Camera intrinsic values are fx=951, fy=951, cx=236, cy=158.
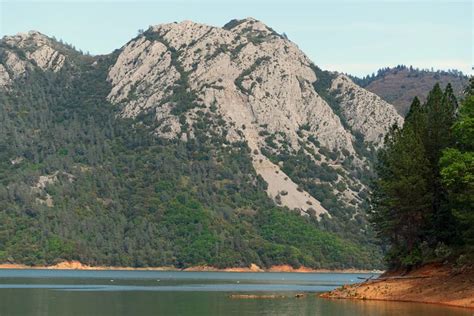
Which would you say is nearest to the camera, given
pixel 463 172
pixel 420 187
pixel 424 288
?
pixel 463 172

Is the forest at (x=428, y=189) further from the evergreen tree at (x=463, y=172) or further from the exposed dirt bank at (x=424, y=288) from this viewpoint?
the exposed dirt bank at (x=424, y=288)

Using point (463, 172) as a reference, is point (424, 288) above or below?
below

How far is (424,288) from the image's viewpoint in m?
106

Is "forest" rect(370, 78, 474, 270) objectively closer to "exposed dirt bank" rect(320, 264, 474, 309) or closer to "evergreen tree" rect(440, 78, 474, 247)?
"evergreen tree" rect(440, 78, 474, 247)

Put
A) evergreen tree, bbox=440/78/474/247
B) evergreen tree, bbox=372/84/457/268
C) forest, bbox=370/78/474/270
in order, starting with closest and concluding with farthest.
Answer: evergreen tree, bbox=440/78/474/247
forest, bbox=370/78/474/270
evergreen tree, bbox=372/84/457/268

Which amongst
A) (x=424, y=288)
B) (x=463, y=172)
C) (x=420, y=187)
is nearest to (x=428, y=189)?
(x=420, y=187)

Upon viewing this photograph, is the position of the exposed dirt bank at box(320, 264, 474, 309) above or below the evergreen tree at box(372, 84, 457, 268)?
below

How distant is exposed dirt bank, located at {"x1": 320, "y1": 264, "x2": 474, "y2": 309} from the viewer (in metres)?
99.2

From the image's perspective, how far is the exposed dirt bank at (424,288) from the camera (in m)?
99.2

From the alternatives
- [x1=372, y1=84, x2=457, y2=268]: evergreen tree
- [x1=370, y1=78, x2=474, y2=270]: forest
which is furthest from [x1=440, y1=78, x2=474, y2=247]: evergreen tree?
[x1=372, y1=84, x2=457, y2=268]: evergreen tree

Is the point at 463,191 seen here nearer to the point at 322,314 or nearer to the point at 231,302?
the point at 322,314

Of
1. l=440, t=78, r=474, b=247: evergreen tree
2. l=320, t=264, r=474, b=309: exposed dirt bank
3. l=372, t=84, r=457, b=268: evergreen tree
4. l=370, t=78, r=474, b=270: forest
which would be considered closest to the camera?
l=440, t=78, r=474, b=247: evergreen tree

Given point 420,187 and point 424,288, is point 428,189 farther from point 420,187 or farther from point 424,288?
point 424,288

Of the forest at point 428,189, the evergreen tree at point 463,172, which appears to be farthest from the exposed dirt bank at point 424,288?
the evergreen tree at point 463,172
